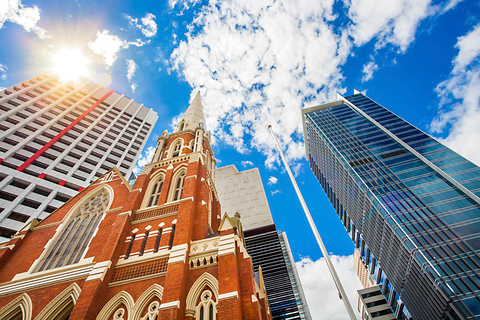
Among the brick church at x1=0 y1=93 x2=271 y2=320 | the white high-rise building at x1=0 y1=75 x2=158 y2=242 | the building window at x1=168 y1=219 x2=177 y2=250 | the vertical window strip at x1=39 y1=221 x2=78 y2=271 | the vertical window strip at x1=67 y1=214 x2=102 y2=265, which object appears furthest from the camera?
the white high-rise building at x1=0 y1=75 x2=158 y2=242

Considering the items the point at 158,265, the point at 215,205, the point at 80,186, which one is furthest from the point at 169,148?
the point at 80,186

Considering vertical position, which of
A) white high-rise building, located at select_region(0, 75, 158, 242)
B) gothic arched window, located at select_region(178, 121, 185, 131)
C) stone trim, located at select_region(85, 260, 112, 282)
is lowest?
stone trim, located at select_region(85, 260, 112, 282)

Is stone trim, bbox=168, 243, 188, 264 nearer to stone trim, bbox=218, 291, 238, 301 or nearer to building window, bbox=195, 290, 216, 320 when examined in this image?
building window, bbox=195, 290, 216, 320

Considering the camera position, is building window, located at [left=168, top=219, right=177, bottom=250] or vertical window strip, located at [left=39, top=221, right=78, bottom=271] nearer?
building window, located at [left=168, top=219, right=177, bottom=250]

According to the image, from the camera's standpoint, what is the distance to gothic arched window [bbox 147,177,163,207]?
18.4 meters

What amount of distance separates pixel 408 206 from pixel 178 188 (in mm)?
38078

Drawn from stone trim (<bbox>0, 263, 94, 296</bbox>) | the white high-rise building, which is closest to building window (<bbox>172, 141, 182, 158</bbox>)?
stone trim (<bbox>0, 263, 94, 296</bbox>)

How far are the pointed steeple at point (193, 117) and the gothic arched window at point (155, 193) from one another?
881 cm

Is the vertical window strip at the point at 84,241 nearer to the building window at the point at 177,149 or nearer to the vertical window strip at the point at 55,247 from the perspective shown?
the vertical window strip at the point at 55,247

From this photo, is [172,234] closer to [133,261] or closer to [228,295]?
[133,261]

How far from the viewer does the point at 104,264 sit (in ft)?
43.0

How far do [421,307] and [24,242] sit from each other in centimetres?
4563

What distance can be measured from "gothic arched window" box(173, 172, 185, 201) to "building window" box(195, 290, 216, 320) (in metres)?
7.83

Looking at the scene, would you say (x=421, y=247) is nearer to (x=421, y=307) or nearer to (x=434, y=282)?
(x=434, y=282)
